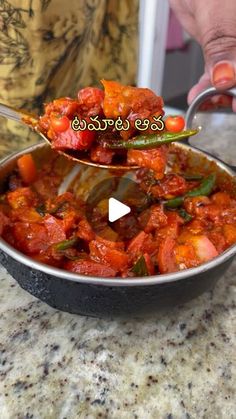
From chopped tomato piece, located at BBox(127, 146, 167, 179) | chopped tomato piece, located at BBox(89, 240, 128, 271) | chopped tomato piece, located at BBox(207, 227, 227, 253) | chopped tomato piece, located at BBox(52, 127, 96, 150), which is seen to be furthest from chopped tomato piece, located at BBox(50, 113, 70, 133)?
chopped tomato piece, located at BBox(207, 227, 227, 253)

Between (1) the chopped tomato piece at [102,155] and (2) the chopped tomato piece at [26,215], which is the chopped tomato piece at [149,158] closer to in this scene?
(1) the chopped tomato piece at [102,155]

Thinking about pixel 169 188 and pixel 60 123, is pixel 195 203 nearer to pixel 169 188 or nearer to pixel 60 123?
pixel 169 188

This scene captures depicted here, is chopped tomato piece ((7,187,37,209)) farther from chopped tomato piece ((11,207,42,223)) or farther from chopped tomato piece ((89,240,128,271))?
chopped tomato piece ((89,240,128,271))

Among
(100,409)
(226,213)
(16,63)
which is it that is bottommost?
(100,409)

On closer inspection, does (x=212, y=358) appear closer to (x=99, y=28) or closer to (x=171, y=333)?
(x=171, y=333)

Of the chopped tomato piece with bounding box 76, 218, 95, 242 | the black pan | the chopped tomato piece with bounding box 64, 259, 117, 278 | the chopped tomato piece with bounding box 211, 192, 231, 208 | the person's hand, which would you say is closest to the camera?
the black pan

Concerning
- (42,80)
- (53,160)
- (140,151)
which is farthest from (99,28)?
(140,151)
